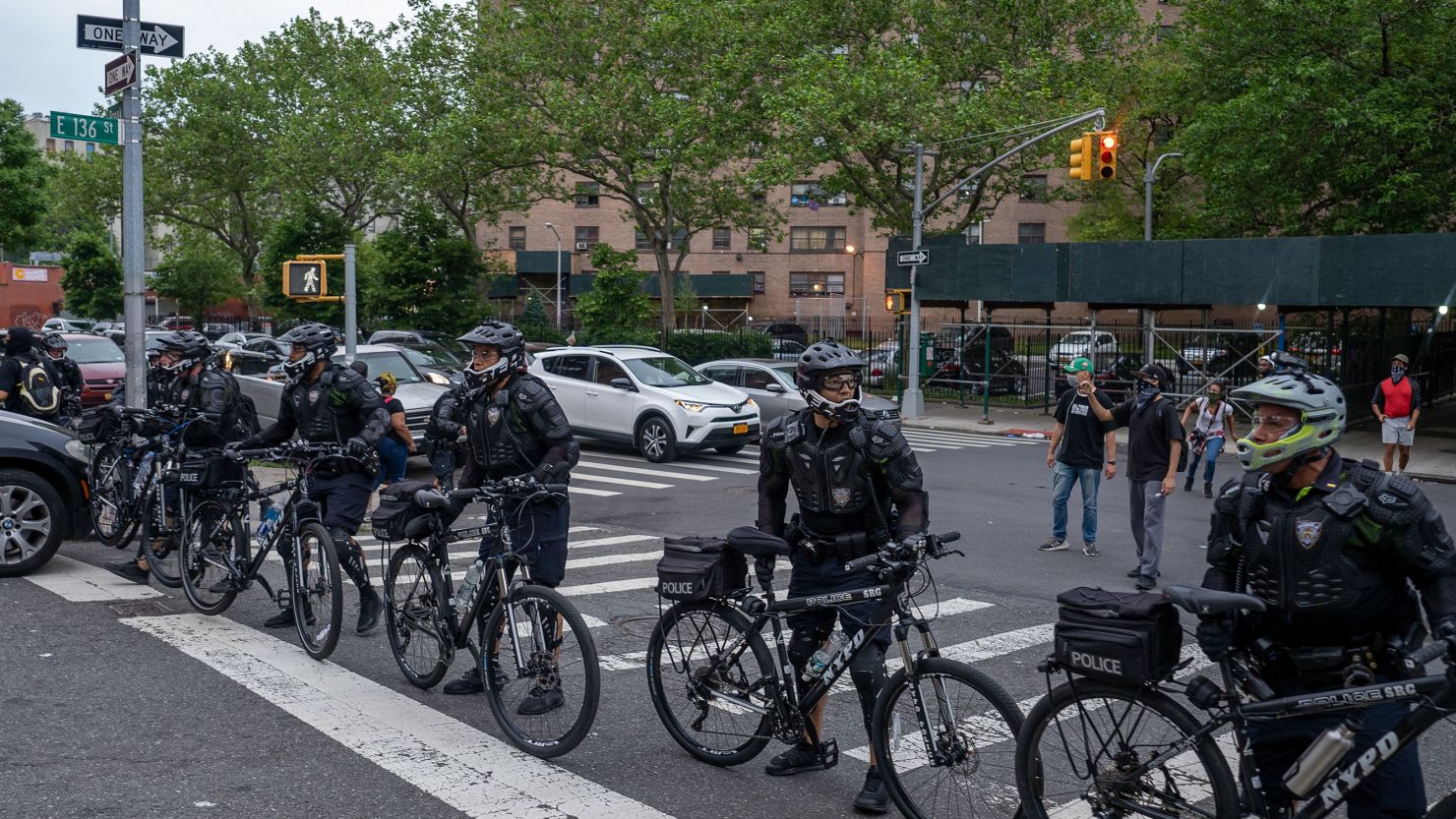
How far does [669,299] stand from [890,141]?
928cm

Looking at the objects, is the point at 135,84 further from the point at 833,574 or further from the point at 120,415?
the point at 833,574

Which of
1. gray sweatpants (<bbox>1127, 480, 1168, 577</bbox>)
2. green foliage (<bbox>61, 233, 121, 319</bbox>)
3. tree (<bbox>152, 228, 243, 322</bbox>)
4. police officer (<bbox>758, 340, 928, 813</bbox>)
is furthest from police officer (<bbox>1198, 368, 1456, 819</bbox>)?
green foliage (<bbox>61, 233, 121, 319</bbox>)

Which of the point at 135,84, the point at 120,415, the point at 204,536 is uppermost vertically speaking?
the point at 135,84

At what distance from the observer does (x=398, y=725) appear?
623 centimetres

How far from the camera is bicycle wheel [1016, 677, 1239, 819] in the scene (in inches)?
163

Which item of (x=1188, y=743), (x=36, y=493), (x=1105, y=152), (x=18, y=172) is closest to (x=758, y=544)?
(x=1188, y=743)

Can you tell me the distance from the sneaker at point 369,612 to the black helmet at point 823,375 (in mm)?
3911

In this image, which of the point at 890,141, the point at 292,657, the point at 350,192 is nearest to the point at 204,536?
the point at 292,657

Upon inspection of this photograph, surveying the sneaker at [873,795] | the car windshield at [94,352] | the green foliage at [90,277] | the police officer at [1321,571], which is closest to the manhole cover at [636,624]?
the sneaker at [873,795]

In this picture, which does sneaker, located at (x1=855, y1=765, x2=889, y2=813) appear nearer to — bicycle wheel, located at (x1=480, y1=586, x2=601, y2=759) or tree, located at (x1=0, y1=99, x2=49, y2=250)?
bicycle wheel, located at (x1=480, y1=586, x2=601, y2=759)

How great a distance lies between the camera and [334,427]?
26.5ft

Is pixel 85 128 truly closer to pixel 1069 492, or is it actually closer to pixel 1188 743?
pixel 1069 492

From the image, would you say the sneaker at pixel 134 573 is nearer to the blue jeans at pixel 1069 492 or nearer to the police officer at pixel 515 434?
the police officer at pixel 515 434

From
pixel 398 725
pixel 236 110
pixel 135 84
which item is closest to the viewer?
pixel 398 725
